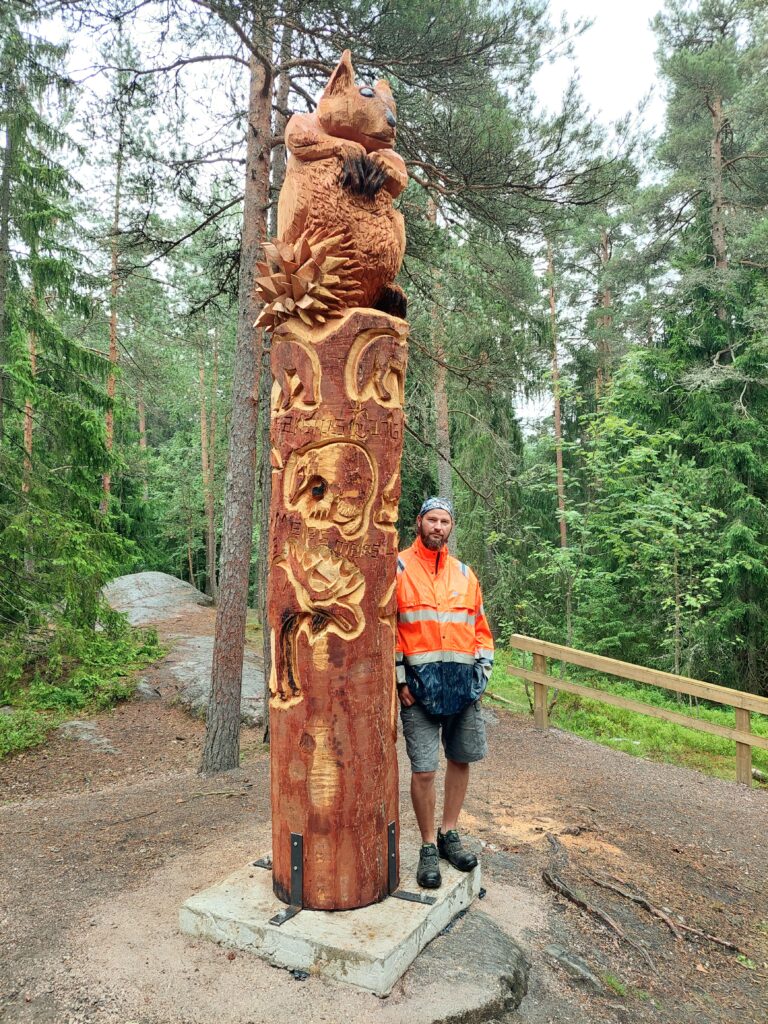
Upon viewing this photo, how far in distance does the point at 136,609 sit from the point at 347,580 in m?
14.0

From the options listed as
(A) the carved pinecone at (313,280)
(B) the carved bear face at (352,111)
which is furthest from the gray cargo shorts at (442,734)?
(B) the carved bear face at (352,111)

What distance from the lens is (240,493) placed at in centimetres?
639

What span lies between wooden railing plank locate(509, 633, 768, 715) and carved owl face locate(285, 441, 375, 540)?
452cm

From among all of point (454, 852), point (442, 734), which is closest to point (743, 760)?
point (454, 852)

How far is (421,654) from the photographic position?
3.44 m

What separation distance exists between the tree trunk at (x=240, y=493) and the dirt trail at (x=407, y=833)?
1.96 ft

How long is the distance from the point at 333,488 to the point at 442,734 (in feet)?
4.83

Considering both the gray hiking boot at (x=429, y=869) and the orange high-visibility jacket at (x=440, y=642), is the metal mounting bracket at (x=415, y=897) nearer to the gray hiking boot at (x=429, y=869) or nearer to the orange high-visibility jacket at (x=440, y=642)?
the gray hiking boot at (x=429, y=869)

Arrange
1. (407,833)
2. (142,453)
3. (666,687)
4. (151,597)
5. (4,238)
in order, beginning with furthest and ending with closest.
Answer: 1. (142,453)
2. (151,597)
3. (4,238)
4. (666,687)
5. (407,833)

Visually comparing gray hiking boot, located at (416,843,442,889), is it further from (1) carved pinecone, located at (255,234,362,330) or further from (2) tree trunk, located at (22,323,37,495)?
(2) tree trunk, located at (22,323,37,495)

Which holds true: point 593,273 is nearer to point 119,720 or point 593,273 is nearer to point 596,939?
point 119,720

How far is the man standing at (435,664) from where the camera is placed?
3.44 metres

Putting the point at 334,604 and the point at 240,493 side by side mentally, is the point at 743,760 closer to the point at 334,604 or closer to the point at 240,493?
the point at 334,604

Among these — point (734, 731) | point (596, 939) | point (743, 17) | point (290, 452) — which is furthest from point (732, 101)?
point (596, 939)
